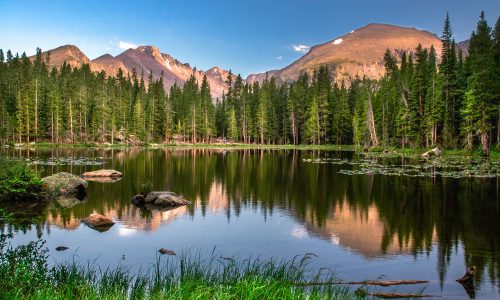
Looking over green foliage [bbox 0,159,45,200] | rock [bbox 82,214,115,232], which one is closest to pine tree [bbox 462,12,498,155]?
rock [bbox 82,214,115,232]

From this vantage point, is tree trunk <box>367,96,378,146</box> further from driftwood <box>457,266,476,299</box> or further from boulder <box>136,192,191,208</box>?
driftwood <box>457,266,476,299</box>

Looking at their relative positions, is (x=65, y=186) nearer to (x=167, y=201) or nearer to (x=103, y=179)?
(x=167, y=201)

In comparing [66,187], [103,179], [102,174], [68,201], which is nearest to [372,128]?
[102,174]

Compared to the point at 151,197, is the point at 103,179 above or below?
above

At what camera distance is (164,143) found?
426 ft

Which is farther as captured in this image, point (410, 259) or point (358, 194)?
point (358, 194)

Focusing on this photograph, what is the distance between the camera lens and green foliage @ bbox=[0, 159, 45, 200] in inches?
973

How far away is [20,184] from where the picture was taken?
83.6ft

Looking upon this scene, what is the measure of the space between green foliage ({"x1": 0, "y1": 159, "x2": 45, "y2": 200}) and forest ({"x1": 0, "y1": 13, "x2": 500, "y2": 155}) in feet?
188

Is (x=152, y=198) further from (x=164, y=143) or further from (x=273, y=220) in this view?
(x=164, y=143)

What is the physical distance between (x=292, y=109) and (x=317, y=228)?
108487 mm

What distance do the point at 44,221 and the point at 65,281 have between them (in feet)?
41.1

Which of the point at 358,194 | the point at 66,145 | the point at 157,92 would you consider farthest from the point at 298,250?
the point at 157,92

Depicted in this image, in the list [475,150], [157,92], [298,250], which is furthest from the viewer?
[157,92]
